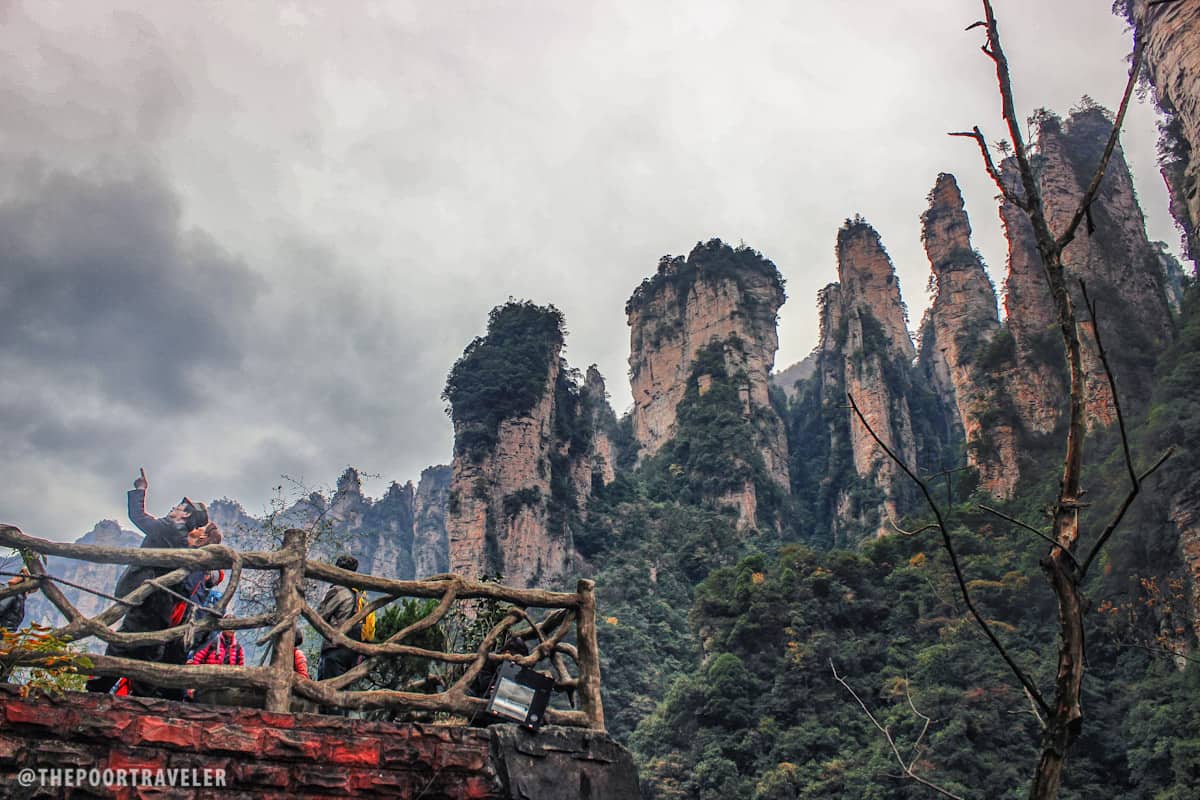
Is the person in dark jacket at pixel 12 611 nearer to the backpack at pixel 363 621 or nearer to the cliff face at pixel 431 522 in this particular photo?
the backpack at pixel 363 621

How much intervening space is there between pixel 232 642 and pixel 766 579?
27.8m

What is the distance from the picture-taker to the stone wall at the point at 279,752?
2.70 m

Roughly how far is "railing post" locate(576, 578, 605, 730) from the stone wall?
285mm

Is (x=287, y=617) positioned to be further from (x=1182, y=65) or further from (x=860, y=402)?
(x=860, y=402)

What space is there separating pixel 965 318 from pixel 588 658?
44917 mm

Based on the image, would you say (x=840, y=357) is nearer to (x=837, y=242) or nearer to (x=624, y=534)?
(x=837, y=242)

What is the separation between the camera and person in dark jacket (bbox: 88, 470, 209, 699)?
12.0 ft

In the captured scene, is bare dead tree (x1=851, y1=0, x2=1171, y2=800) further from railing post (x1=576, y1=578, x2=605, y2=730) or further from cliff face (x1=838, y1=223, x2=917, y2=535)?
cliff face (x1=838, y1=223, x2=917, y2=535)

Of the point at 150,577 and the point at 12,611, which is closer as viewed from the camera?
the point at 12,611

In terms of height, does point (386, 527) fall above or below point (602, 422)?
below

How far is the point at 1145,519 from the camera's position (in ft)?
72.0

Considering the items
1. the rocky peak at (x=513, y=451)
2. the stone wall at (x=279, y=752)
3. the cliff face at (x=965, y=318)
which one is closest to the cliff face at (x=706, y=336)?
the rocky peak at (x=513, y=451)

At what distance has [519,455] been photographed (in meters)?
44.7

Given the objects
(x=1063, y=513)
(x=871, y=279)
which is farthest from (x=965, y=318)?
(x=1063, y=513)
